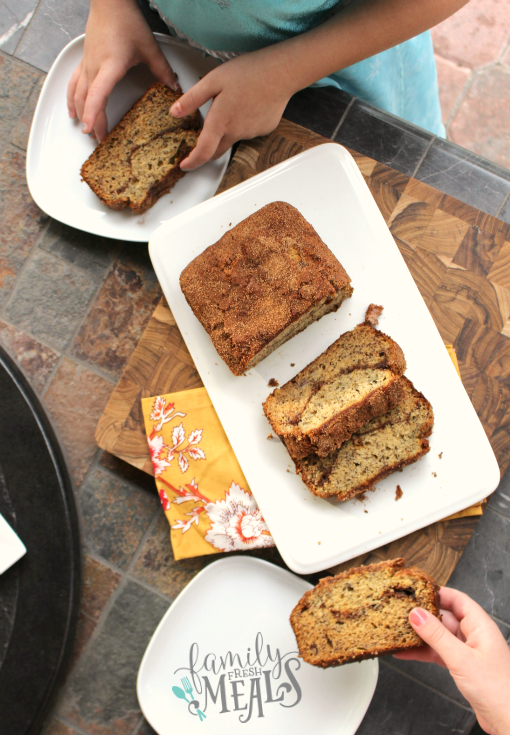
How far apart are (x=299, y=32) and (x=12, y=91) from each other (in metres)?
1.04

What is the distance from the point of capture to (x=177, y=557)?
5.26ft

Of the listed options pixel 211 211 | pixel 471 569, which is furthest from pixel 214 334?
pixel 471 569

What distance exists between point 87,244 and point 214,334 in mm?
612

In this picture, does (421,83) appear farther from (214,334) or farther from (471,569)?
(471,569)

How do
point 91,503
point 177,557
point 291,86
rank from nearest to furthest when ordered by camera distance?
point 291,86 < point 177,557 < point 91,503

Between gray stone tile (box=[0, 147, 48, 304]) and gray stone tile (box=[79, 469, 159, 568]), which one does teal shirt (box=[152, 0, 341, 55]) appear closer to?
gray stone tile (box=[0, 147, 48, 304])

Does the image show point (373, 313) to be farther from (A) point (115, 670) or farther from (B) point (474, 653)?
(A) point (115, 670)

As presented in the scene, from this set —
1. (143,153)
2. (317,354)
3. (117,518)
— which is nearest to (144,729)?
(117,518)

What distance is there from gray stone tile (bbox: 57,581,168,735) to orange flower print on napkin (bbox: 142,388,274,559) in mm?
272

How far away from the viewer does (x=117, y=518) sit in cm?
171

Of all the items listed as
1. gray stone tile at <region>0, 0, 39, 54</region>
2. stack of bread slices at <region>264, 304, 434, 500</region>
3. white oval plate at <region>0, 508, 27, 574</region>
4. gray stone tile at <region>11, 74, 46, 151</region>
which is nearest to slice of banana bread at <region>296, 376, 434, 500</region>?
stack of bread slices at <region>264, 304, 434, 500</region>

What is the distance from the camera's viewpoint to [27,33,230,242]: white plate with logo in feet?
5.48

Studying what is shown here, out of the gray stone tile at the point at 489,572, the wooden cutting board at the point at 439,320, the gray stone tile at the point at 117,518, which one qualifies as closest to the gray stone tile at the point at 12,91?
the wooden cutting board at the point at 439,320

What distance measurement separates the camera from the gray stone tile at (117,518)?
67.1 inches
